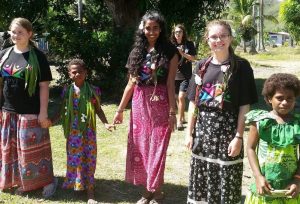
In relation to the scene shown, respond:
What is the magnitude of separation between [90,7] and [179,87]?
8.71 metres

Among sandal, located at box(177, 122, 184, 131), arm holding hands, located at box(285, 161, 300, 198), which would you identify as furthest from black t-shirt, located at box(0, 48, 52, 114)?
sandal, located at box(177, 122, 184, 131)

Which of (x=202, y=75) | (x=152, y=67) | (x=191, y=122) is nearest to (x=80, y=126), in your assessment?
(x=152, y=67)

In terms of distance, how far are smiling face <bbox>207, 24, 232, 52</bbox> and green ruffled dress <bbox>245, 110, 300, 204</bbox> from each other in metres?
0.66

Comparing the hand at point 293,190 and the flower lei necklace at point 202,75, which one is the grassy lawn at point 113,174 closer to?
the flower lei necklace at point 202,75

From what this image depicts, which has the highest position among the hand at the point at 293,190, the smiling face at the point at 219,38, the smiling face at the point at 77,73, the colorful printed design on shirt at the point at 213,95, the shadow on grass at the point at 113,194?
the smiling face at the point at 219,38

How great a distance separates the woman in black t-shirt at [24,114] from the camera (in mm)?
4488

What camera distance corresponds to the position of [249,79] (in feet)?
11.5

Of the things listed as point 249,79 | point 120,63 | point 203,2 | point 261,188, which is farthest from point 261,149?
point 203,2

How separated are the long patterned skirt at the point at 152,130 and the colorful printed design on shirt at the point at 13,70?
3.78ft

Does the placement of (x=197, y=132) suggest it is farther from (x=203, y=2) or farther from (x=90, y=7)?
(x=90, y=7)

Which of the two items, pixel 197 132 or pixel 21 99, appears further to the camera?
pixel 21 99

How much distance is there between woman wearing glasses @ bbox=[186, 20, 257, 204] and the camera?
349cm

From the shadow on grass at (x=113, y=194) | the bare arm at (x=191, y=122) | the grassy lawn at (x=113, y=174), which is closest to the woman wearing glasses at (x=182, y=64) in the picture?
the grassy lawn at (x=113, y=174)

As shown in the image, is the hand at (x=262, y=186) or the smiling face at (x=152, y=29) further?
the smiling face at (x=152, y=29)
